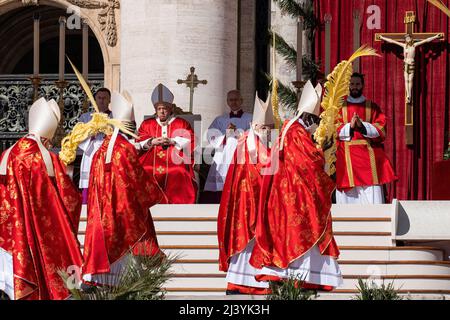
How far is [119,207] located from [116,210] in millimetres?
38

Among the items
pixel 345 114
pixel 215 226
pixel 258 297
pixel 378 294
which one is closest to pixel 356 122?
pixel 345 114

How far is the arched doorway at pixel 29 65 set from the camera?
71.1 feet

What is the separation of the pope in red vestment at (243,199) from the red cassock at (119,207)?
619 mm

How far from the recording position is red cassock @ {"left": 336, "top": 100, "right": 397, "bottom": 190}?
17.5 meters

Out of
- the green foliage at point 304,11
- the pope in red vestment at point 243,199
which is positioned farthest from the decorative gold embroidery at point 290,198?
the green foliage at point 304,11

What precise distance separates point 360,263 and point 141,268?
397 centimetres

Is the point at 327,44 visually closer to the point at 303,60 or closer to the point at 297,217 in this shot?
the point at 303,60

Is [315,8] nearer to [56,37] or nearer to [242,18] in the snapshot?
[242,18]

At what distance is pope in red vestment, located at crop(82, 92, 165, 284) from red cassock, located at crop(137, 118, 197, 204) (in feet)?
8.76

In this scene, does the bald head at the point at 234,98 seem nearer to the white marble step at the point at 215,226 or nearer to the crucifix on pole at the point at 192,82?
the crucifix on pole at the point at 192,82

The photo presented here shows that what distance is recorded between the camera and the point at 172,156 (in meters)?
18.0

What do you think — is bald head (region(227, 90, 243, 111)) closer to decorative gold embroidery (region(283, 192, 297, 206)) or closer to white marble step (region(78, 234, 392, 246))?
white marble step (region(78, 234, 392, 246))
